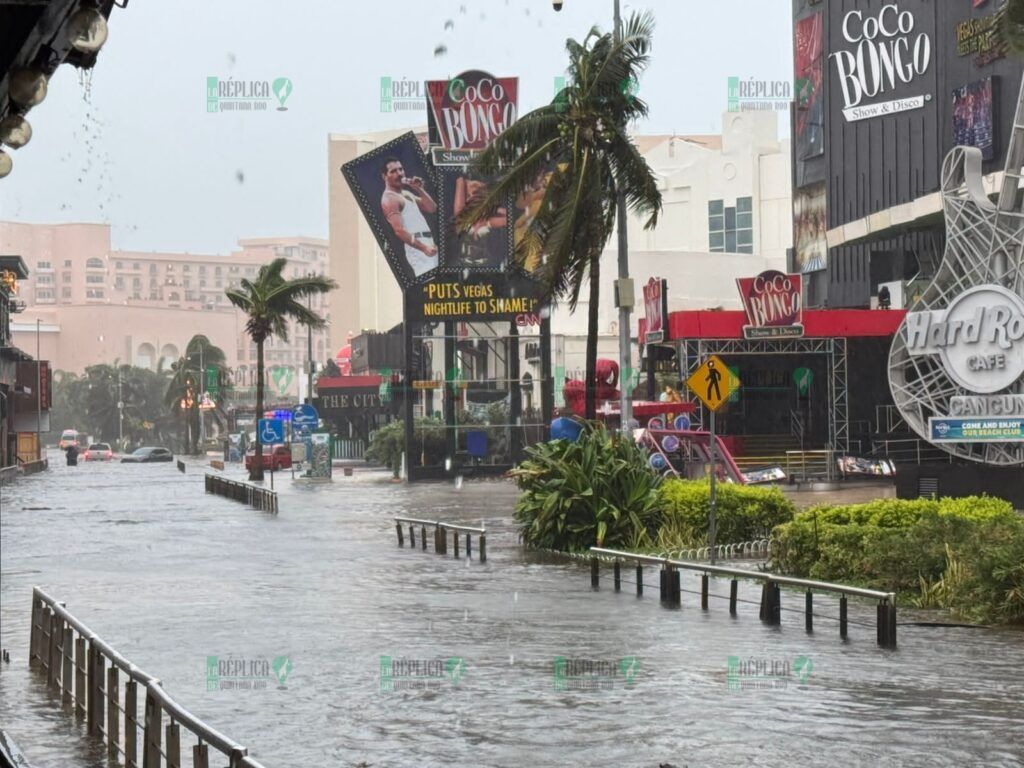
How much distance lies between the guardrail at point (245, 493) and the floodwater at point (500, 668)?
1580cm

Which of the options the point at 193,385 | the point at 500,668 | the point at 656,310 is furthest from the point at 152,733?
the point at 193,385

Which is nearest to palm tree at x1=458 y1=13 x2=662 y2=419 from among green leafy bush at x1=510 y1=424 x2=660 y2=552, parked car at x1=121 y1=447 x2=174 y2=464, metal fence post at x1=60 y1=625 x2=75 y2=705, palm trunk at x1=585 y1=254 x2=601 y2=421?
palm trunk at x1=585 y1=254 x2=601 y2=421

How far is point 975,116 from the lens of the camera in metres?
61.1

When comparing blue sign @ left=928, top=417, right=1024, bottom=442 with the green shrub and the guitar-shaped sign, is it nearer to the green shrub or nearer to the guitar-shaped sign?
the guitar-shaped sign

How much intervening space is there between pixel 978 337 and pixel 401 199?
2889 cm

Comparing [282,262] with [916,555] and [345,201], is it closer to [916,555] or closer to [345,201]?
[916,555]

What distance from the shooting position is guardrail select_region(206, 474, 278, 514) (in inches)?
1797

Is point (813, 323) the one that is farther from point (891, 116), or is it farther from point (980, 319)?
point (980, 319)

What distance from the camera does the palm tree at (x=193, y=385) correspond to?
153 metres

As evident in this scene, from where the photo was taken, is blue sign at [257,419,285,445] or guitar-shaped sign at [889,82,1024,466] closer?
guitar-shaped sign at [889,82,1024,466]

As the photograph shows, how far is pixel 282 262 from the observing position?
70812 mm

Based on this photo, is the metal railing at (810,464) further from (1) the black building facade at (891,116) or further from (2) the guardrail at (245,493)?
(2) the guardrail at (245,493)

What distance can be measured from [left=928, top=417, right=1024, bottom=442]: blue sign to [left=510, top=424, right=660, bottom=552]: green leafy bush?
12.5m

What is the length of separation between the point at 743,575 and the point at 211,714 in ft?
25.1
